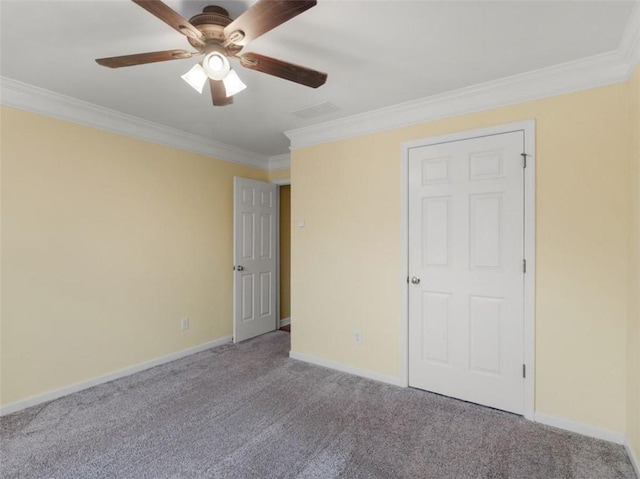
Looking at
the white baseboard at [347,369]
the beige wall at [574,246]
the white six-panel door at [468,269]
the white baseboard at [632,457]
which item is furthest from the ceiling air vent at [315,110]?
the white baseboard at [632,457]

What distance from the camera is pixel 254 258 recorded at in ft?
14.4

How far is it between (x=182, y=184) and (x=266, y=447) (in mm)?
2756

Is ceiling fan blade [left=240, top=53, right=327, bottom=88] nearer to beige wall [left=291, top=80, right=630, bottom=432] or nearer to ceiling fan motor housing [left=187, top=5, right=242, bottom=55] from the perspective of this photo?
ceiling fan motor housing [left=187, top=5, right=242, bottom=55]

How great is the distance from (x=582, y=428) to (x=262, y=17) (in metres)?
3.03

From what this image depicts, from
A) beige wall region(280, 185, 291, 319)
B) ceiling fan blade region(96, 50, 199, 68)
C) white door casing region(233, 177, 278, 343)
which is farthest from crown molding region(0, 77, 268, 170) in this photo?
ceiling fan blade region(96, 50, 199, 68)

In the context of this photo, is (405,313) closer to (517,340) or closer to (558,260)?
(517,340)

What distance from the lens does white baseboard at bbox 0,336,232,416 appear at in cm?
248

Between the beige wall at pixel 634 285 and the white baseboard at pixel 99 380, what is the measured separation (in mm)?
3701

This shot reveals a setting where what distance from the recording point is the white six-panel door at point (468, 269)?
2.44m

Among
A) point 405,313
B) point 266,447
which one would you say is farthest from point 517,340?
point 266,447

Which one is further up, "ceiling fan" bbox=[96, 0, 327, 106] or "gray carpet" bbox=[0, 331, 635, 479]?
"ceiling fan" bbox=[96, 0, 327, 106]

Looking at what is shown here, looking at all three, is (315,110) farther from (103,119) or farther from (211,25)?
(103,119)

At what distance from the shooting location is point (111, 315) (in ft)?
10.0

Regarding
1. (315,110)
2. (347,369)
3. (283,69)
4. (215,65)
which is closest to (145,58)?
(215,65)
